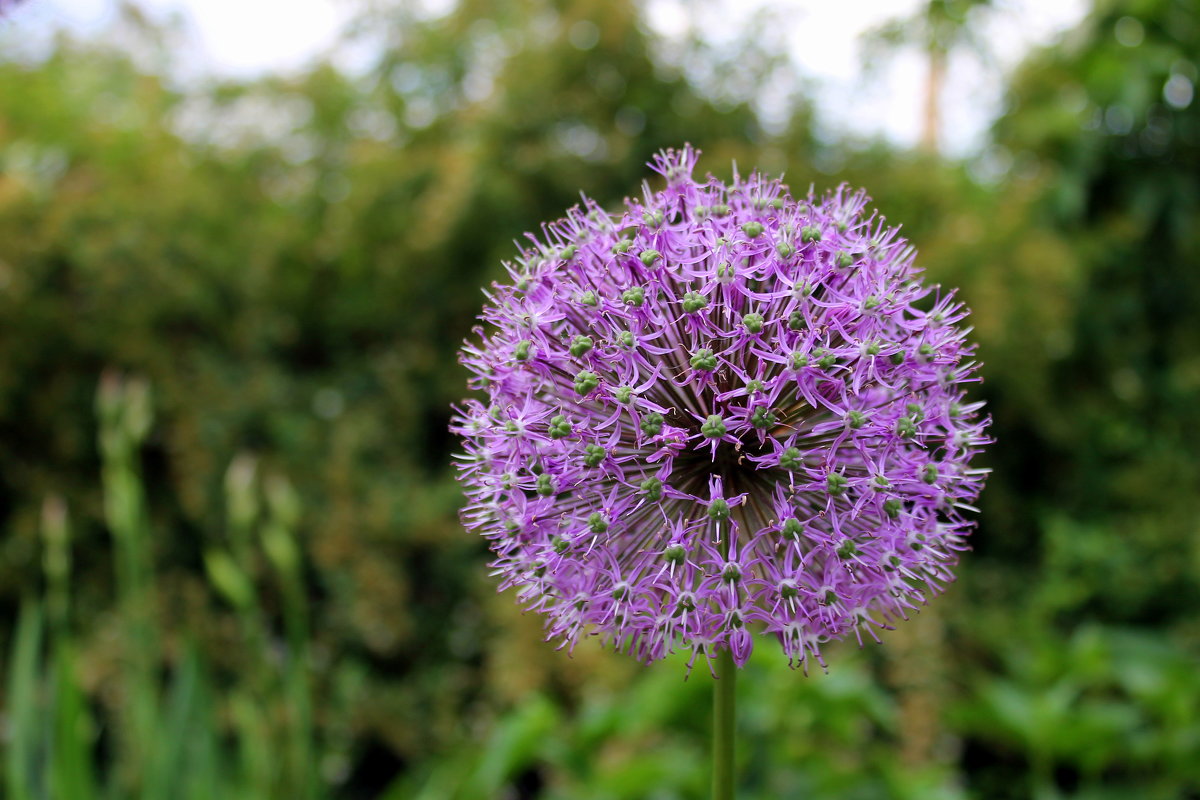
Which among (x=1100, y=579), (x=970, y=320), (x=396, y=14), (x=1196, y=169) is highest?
(x=396, y=14)

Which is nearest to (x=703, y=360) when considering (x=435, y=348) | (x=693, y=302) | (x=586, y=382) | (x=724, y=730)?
(x=693, y=302)

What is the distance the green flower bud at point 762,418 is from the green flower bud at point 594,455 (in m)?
0.29

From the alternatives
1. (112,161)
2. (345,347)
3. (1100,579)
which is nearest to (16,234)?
(112,161)

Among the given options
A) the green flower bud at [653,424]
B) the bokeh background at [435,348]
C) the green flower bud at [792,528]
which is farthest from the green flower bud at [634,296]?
the bokeh background at [435,348]

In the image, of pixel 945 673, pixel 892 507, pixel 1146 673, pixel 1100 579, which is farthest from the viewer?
pixel 1100 579

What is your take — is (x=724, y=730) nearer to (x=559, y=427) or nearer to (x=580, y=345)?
(x=559, y=427)

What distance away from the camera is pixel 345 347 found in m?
8.02

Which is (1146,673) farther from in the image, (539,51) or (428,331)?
(539,51)

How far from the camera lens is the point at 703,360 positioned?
1.70m

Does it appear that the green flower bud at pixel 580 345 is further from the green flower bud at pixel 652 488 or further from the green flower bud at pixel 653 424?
the green flower bud at pixel 652 488

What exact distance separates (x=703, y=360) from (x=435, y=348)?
6.18 metres

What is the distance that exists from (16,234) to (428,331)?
3.18m

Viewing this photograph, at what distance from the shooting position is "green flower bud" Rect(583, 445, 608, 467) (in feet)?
5.59

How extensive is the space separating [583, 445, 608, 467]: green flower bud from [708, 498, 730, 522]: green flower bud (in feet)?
0.75
